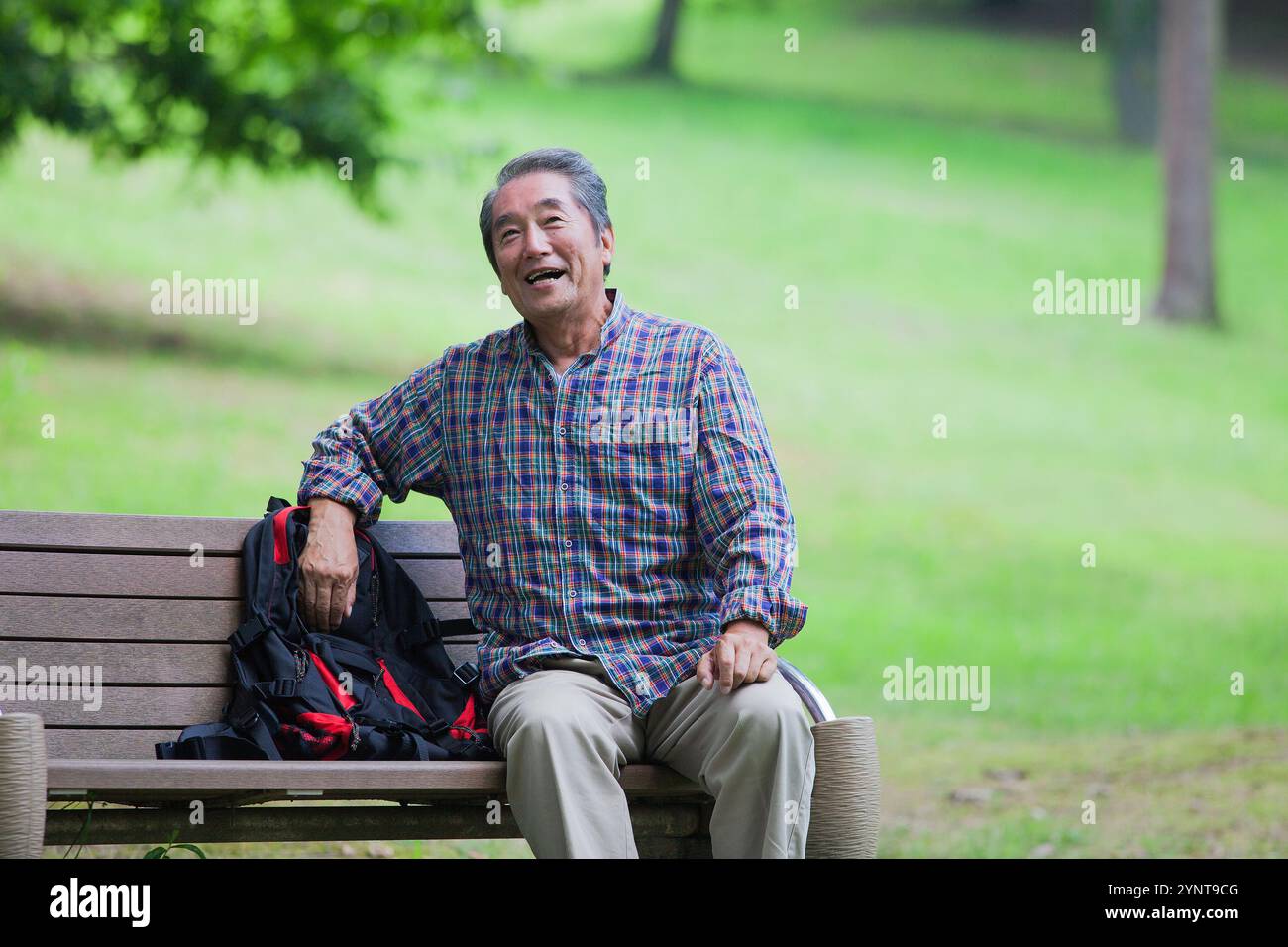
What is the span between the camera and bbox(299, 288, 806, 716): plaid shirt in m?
3.14

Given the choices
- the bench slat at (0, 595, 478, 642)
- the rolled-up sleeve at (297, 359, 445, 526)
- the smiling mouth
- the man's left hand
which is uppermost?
the smiling mouth

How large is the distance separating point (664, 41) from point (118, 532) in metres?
13.4

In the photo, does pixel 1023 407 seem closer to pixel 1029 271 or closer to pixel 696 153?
pixel 1029 271

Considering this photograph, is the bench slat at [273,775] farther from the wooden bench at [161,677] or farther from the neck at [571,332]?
the neck at [571,332]

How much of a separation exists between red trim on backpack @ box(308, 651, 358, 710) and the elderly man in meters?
0.13

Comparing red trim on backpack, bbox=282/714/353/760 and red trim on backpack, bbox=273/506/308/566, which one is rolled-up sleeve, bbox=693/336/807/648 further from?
red trim on backpack, bbox=273/506/308/566

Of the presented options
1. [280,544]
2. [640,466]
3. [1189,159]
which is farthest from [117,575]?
[1189,159]

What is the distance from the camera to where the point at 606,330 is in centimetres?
332

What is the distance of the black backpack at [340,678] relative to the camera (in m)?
3.06

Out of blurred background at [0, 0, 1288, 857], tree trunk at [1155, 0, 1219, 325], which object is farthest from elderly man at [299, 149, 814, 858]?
tree trunk at [1155, 0, 1219, 325]

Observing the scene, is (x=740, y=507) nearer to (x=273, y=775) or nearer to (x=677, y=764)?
(x=677, y=764)

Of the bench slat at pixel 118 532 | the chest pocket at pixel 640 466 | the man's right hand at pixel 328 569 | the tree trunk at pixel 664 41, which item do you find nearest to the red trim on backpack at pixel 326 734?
the man's right hand at pixel 328 569
